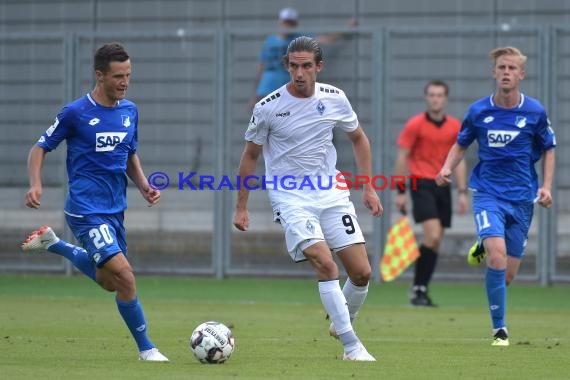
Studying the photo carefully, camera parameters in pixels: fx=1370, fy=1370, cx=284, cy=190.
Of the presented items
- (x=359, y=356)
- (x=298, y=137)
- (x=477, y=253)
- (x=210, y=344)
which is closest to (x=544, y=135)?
(x=477, y=253)

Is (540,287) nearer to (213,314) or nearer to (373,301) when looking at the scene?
(373,301)

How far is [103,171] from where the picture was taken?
9.33m

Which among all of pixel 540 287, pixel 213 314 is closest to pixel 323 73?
pixel 540 287

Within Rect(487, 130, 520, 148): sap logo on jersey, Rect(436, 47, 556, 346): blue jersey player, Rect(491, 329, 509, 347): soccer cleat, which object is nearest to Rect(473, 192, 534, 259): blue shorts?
Rect(436, 47, 556, 346): blue jersey player

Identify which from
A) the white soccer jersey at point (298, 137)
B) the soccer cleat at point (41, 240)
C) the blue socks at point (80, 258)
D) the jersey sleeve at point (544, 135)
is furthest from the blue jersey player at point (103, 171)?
the jersey sleeve at point (544, 135)

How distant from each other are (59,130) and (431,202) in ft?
20.8

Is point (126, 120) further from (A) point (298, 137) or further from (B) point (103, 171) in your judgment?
(A) point (298, 137)

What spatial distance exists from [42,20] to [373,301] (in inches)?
294

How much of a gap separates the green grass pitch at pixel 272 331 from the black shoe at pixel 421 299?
184mm

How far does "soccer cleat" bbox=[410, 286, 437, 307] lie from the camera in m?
14.7

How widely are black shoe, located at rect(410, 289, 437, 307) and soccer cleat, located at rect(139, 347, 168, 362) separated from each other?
598 centimetres

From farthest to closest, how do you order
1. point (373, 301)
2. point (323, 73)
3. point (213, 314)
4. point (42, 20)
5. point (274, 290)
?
point (42, 20)
point (323, 73)
point (274, 290)
point (373, 301)
point (213, 314)

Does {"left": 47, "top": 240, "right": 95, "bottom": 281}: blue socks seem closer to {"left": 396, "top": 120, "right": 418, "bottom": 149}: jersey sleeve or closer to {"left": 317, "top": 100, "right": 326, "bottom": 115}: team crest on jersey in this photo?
{"left": 317, "top": 100, "right": 326, "bottom": 115}: team crest on jersey

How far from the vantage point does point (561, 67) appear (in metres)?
17.4
